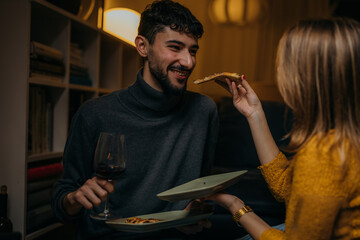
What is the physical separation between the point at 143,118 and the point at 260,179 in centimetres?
100

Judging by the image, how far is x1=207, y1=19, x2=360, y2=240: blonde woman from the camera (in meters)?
0.73

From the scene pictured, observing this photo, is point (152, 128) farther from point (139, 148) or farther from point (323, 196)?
point (323, 196)

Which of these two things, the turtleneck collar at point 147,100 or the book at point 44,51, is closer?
the turtleneck collar at point 147,100

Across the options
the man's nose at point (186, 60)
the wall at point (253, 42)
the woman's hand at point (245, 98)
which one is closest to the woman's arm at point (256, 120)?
the woman's hand at point (245, 98)

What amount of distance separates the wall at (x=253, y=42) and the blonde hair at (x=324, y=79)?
3295 millimetres

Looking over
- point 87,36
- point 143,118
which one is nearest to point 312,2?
point 87,36

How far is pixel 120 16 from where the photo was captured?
115 inches

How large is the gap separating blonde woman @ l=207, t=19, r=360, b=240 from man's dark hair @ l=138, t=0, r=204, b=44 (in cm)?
55

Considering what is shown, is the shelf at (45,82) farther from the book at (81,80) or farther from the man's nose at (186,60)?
the man's nose at (186,60)

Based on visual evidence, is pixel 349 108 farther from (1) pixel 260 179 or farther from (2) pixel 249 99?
(1) pixel 260 179

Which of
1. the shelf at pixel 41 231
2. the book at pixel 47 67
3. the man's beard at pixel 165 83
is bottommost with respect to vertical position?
the shelf at pixel 41 231

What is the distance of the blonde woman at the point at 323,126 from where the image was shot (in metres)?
0.73

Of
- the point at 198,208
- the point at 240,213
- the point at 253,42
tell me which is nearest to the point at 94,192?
the point at 198,208

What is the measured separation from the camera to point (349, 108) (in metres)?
0.80
